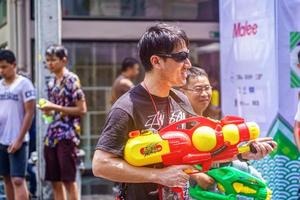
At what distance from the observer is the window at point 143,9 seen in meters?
11.1

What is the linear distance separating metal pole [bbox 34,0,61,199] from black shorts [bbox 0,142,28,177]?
0.47 metres

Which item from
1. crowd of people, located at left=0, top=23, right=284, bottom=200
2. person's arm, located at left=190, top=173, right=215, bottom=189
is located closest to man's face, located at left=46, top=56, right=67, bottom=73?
crowd of people, located at left=0, top=23, right=284, bottom=200

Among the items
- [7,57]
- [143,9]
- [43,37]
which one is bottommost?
[7,57]

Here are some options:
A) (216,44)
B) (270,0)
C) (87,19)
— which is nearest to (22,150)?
(270,0)

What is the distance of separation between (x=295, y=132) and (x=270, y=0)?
1196 millimetres

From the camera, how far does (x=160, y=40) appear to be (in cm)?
288

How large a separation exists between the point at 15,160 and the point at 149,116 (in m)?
3.85

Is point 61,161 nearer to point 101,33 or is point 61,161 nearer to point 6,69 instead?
point 6,69

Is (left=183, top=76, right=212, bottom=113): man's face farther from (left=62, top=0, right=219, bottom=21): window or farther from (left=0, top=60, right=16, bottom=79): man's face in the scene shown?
(left=62, top=0, right=219, bottom=21): window

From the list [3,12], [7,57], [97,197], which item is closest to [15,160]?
[7,57]

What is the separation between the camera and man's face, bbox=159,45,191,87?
2895mm

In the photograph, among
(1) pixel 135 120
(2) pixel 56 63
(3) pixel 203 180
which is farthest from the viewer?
(2) pixel 56 63

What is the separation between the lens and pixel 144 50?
2922mm

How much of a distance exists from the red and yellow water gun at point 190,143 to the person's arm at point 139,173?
0.10ft
